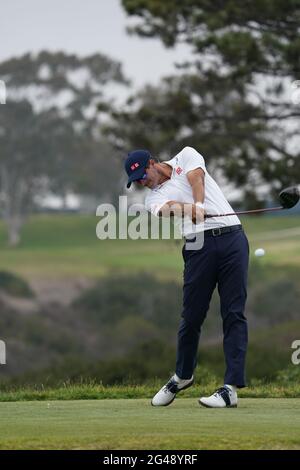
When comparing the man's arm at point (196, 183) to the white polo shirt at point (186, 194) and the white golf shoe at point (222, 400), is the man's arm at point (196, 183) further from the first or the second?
the white golf shoe at point (222, 400)

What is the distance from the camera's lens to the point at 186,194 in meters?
9.96

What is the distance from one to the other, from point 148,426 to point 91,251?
66580 mm

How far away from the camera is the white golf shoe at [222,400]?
32.9 ft

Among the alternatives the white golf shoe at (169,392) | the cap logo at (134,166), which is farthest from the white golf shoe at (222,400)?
the cap logo at (134,166)

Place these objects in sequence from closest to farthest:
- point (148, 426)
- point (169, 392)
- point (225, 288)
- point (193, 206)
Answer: point (148, 426) → point (193, 206) → point (225, 288) → point (169, 392)

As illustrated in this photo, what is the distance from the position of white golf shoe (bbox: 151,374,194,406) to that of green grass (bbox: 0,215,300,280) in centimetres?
4896

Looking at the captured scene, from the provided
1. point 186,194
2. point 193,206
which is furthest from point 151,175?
point 193,206

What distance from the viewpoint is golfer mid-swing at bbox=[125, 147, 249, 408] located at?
995 centimetres

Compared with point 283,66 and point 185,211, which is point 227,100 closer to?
point 283,66

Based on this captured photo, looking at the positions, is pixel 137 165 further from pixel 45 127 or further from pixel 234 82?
pixel 45 127
